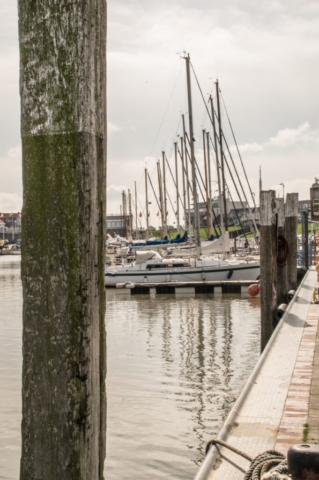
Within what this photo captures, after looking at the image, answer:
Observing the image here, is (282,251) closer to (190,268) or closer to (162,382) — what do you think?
(162,382)

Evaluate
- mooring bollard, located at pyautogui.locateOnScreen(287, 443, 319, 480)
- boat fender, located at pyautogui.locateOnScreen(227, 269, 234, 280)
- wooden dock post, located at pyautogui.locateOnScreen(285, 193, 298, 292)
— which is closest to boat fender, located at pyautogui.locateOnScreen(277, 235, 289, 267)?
wooden dock post, located at pyautogui.locateOnScreen(285, 193, 298, 292)

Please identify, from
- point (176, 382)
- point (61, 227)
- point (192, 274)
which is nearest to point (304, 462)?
point (61, 227)

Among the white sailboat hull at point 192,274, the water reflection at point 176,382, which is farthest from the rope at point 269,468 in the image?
the white sailboat hull at point 192,274

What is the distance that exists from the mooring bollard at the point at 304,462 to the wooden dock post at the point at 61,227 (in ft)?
4.41

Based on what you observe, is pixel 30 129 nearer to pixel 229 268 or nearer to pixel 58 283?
pixel 58 283

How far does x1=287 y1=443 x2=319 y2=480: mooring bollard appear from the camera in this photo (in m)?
3.58

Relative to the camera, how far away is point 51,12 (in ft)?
9.01

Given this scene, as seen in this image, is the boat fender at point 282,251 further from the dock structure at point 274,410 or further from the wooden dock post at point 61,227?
the wooden dock post at point 61,227

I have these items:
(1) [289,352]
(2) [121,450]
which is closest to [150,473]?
(2) [121,450]

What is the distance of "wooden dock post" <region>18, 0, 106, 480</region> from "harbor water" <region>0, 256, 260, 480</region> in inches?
232

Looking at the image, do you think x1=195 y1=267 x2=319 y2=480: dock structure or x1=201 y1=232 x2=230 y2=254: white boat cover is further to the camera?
x1=201 y1=232 x2=230 y2=254: white boat cover

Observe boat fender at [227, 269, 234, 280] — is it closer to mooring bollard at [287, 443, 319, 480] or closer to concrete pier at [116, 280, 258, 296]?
concrete pier at [116, 280, 258, 296]

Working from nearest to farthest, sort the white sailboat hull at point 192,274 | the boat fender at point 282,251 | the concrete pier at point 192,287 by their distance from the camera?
the boat fender at point 282,251 < the concrete pier at point 192,287 < the white sailboat hull at point 192,274

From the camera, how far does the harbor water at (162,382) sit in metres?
9.07
